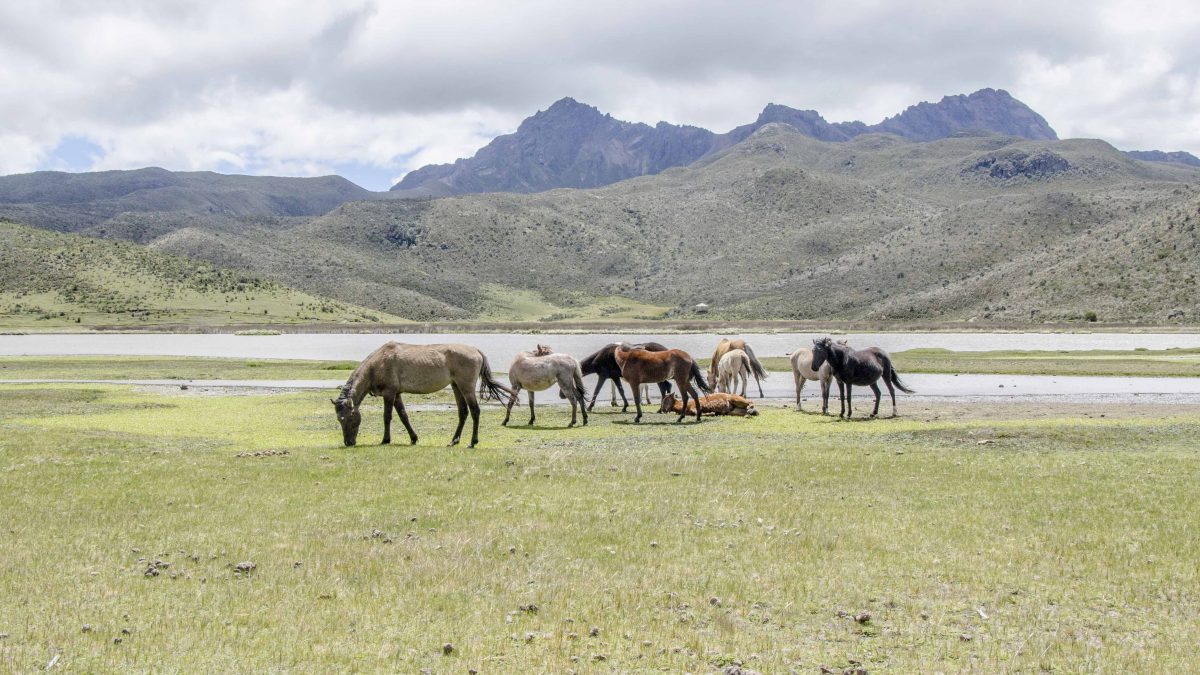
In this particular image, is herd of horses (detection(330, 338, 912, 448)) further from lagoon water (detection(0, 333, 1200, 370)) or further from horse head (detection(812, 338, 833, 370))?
lagoon water (detection(0, 333, 1200, 370))

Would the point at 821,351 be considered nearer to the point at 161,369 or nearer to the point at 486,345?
the point at 161,369

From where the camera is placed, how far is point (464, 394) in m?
20.4

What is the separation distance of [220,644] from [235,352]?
82.1m

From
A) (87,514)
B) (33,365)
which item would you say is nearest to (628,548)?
(87,514)

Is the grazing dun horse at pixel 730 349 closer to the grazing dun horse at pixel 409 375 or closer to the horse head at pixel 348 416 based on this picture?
the grazing dun horse at pixel 409 375

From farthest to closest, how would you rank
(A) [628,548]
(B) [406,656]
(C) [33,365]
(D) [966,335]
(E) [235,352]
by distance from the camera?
1. (D) [966,335]
2. (E) [235,352]
3. (C) [33,365]
4. (A) [628,548]
5. (B) [406,656]

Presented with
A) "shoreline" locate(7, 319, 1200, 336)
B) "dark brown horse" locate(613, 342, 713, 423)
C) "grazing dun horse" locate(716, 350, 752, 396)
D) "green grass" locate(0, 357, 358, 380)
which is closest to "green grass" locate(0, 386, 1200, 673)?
"dark brown horse" locate(613, 342, 713, 423)

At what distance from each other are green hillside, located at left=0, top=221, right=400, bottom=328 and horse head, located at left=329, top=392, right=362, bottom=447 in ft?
413

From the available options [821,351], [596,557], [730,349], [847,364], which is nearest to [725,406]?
[821,351]

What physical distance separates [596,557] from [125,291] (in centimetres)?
16222

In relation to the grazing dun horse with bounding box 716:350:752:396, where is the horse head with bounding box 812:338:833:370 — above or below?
above

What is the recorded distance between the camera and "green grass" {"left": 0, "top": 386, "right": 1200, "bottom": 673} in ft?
23.8

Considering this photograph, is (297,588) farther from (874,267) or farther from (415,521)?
(874,267)

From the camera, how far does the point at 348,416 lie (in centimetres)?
1980
